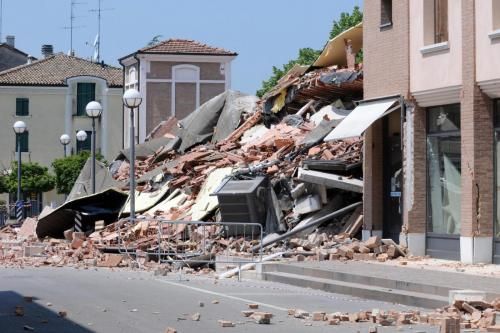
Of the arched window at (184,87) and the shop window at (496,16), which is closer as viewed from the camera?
the shop window at (496,16)

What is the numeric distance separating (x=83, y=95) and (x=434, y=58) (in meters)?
67.6

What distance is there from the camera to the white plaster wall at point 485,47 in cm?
2333

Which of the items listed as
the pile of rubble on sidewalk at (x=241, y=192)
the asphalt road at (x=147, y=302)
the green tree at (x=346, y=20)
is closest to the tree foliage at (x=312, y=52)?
the green tree at (x=346, y=20)

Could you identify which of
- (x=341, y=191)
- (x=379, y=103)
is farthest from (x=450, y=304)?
(x=341, y=191)

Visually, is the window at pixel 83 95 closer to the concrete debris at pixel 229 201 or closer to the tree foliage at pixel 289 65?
the tree foliage at pixel 289 65

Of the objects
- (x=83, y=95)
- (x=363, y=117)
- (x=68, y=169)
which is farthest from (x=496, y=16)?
(x=83, y=95)

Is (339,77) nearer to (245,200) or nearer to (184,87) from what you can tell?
(245,200)

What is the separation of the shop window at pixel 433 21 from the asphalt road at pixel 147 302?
20.8 feet

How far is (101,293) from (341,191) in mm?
10723

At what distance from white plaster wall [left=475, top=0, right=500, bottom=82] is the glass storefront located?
152 cm

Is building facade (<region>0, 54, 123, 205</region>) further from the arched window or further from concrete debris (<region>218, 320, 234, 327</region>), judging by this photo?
concrete debris (<region>218, 320, 234, 327</region>)

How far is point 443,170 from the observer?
2569 cm

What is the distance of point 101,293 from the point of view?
19.9 meters

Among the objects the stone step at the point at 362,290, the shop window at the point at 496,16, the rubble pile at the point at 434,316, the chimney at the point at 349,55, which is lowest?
the stone step at the point at 362,290
